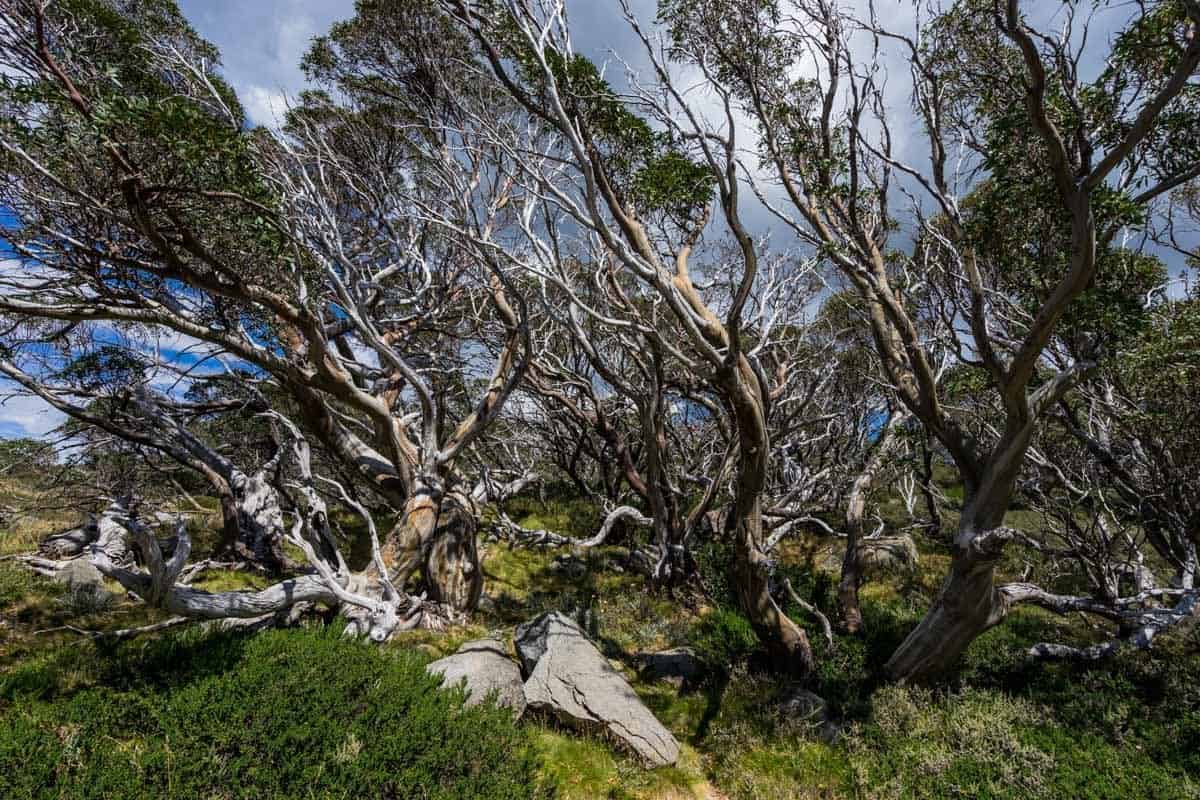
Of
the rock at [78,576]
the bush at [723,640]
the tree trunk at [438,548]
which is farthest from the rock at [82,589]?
the bush at [723,640]

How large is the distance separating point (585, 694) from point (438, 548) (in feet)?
13.4

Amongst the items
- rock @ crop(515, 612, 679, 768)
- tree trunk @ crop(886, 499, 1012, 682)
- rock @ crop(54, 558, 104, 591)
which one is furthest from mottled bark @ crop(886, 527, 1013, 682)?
rock @ crop(54, 558, 104, 591)

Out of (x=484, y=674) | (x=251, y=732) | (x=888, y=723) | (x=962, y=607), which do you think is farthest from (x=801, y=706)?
(x=251, y=732)

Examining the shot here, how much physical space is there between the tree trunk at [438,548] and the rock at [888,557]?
9.62m

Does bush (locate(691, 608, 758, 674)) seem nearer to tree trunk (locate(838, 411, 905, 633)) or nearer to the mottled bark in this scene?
tree trunk (locate(838, 411, 905, 633))

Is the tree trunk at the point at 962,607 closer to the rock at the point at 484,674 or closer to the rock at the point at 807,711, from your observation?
the rock at the point at 807,711

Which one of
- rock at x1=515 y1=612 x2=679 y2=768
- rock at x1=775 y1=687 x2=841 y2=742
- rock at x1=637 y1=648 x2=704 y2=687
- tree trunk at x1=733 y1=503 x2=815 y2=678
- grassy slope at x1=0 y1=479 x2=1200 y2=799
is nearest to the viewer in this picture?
grassy slope at x1=0 y1=479 x2=1200 y2=799

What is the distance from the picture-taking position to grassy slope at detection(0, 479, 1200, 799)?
17.1 feet

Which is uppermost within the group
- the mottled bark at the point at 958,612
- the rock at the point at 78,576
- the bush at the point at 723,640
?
the mottled bark at the point at 958,612

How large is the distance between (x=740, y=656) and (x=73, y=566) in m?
12.3

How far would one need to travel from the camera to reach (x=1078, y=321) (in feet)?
19.9

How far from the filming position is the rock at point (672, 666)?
25.4 ft

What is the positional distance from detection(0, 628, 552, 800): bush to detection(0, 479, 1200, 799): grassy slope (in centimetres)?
71

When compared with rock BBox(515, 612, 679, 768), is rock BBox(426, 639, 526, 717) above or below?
below
